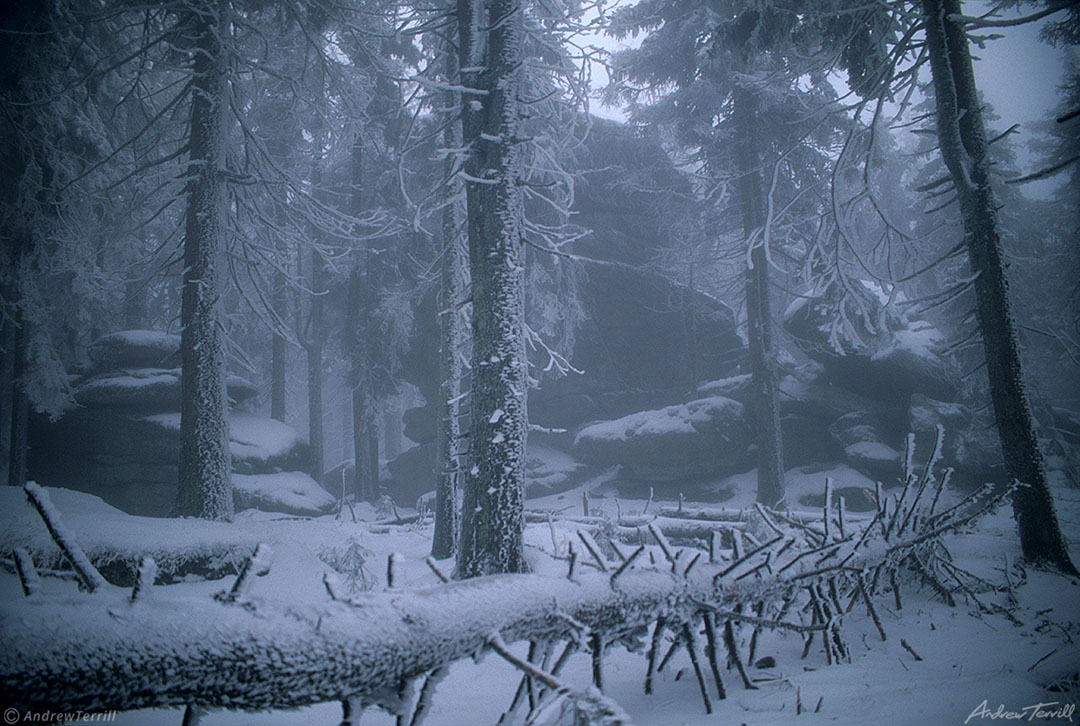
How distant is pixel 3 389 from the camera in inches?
488

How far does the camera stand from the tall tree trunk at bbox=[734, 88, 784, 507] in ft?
44.5

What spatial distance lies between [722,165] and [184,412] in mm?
15730

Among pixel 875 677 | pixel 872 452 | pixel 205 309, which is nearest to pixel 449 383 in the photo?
pixel 205 309

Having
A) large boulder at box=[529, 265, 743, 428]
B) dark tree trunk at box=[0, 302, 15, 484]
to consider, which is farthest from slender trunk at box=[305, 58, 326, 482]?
large boulder at box=[529, 265, 743, 428]

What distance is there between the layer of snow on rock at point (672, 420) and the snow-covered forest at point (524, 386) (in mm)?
144

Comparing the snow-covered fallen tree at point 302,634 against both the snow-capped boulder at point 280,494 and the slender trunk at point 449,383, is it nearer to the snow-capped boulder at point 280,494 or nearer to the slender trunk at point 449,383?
the slender trunk at point 449,383

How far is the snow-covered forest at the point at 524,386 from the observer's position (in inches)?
93.7

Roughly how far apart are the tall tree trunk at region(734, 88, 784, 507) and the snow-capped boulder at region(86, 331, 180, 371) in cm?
1989

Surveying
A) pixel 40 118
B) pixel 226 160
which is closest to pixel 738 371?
pixel 226 160

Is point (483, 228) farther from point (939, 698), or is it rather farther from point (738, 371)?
point (738, 371)

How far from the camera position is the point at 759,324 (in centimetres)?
1398
